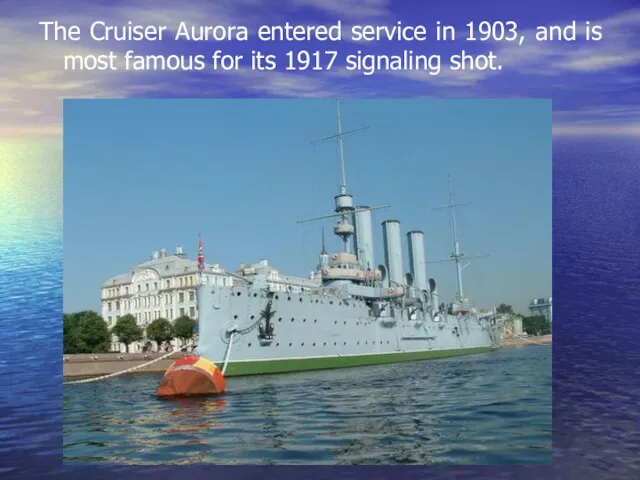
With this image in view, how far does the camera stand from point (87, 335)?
1516 cm

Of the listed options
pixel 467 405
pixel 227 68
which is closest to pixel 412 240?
pixel 467 405

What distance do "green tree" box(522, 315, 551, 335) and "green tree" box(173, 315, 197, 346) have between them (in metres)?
7.08

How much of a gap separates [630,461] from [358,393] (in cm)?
468

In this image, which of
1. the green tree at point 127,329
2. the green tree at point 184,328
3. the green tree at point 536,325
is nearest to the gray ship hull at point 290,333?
the green tree at point 184,328

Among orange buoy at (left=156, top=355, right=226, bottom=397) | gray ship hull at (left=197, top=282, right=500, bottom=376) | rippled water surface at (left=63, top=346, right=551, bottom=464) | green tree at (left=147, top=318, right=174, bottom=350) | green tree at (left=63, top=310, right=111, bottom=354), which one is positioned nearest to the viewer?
rippled water surface at (left=63, top=346, right=551, bottom=464)


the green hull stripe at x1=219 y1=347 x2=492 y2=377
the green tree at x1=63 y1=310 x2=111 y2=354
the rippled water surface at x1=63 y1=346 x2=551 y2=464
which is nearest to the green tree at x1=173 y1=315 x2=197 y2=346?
the green hull stripe at x1=219 y1=347 x2=492 y2=377

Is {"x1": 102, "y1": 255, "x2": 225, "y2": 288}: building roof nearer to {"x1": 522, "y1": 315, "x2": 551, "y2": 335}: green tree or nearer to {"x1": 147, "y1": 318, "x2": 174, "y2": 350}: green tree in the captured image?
{"x1": 147, "y1": 318, "x2": 174, "y2": 350}: green tree

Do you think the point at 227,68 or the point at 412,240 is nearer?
Answer: the point at 227,68

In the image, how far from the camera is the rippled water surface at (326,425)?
911 cm

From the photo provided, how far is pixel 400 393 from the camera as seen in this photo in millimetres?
12609

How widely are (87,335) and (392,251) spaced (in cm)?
1093

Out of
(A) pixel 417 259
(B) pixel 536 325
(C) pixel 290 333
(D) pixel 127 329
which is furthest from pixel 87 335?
(A) pixel 417 259

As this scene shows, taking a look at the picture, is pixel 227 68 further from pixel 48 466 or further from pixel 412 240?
pixel 412 240

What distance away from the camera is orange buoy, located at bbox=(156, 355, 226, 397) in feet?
40.1
